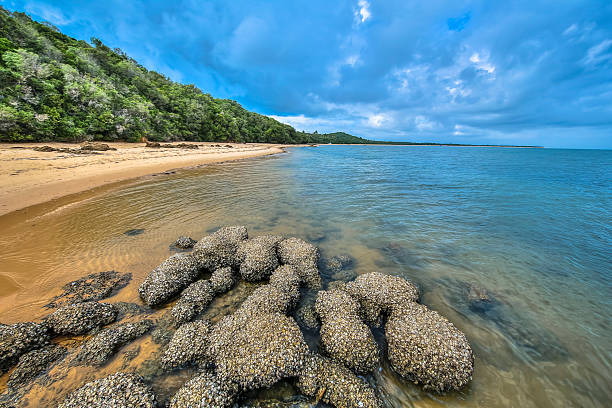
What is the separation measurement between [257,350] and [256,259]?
2.33m

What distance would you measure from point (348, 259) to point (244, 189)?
9.22m

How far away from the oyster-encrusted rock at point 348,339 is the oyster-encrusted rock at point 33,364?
4205mm

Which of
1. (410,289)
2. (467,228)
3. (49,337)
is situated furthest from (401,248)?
(49,337)

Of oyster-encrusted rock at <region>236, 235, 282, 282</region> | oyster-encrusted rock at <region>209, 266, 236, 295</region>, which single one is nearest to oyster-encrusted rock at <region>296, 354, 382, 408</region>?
oyster-encrusted rock at <region>236, 235, 282, 282</region>

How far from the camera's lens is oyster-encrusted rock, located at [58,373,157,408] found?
237 centimetres

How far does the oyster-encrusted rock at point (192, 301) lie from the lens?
13.0ft

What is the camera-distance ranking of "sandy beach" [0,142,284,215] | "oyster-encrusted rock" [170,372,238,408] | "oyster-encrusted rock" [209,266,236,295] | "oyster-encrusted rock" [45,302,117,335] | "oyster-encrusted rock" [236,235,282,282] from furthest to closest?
1. "sandy beach" [0,142,284,215]
2. "oyster-encrusted rock" [236,235,282,282]
3. "oyster-encrusted rock" [209,266,236,295]
4. "oyster-encrusted rock" [45,302,117,335]
5. "oyster-encrusted rock" [170,372,238,408]

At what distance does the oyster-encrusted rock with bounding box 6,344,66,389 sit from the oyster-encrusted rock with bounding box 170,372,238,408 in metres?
2.22

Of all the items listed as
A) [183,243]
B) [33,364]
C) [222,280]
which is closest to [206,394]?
[222,280]

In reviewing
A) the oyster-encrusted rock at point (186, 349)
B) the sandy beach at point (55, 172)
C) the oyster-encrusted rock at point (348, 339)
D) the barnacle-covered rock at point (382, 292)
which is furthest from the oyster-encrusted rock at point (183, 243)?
the sandy beach at point (55, 172)

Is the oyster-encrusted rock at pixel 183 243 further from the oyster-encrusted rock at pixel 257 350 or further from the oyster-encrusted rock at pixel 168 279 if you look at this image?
the oyster-encrusted rock at pixel 257 350

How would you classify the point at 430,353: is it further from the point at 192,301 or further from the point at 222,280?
the point at 192,301

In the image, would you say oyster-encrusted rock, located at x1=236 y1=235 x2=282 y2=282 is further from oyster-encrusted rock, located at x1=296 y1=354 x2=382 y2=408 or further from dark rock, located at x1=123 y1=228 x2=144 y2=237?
dark rock, located at x1=123 y1=228 x2=144 y2=237

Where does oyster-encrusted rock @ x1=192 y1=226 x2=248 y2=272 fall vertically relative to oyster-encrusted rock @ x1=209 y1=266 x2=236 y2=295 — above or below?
above
